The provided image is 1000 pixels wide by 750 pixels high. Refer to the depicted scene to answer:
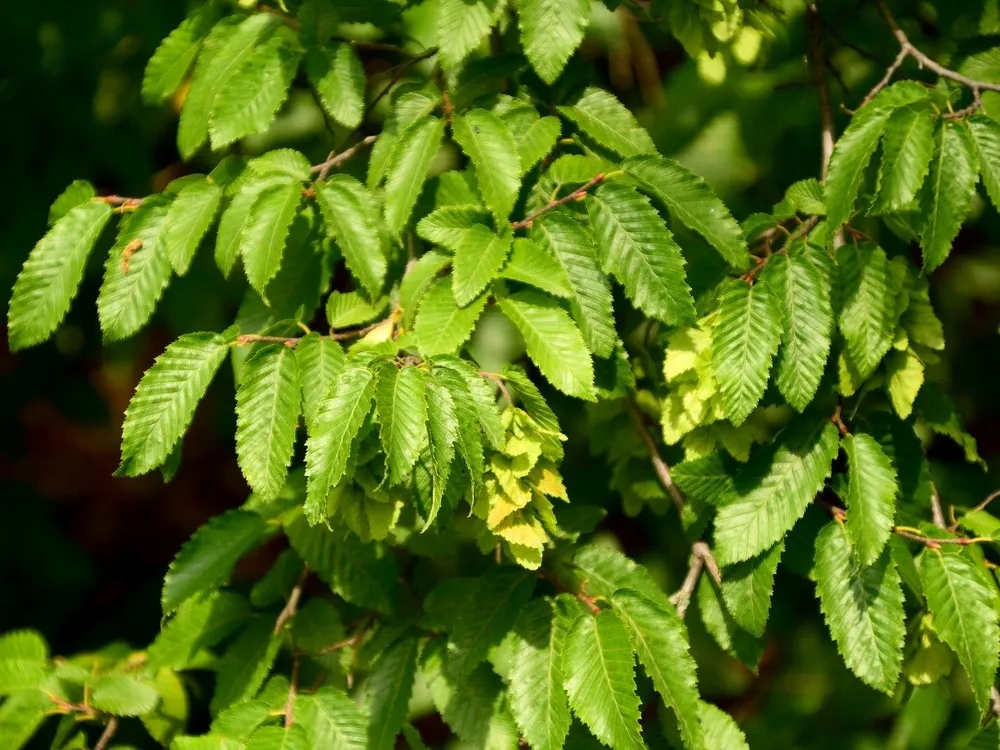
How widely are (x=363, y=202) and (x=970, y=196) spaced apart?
76 cm

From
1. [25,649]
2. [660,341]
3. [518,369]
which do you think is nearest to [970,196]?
[660,341]

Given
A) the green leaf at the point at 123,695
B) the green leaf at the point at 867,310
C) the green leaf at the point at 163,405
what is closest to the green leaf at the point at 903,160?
the green leaf at the point at 867,310

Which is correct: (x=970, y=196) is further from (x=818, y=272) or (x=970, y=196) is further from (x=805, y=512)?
(x=805, y=512)

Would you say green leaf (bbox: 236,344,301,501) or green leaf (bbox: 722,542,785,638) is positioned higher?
green leaf (bbox: 236,344,301,501)

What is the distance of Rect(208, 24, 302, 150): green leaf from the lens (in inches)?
54.7

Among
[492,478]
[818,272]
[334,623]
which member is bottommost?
[334,623]

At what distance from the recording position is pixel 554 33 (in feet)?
4.45

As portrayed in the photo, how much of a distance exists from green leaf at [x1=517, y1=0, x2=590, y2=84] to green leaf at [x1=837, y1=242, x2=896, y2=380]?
1.52ft

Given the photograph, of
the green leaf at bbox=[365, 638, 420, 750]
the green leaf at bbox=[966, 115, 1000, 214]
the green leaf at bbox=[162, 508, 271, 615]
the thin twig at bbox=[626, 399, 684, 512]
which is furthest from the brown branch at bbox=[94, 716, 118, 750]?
the green leaf at bbox=[966, 115, 1000, 214]

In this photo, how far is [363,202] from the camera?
1.39 metres

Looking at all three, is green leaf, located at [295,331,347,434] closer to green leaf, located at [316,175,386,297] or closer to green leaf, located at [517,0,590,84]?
green leaf, located at [316,175,386,297]

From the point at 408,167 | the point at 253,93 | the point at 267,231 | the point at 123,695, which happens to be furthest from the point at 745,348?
the point at 123,695

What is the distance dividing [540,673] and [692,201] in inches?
25.0

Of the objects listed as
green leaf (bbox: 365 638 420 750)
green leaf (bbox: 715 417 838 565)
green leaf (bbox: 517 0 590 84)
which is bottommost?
green leaf (bbox: 365 638 420 750)
